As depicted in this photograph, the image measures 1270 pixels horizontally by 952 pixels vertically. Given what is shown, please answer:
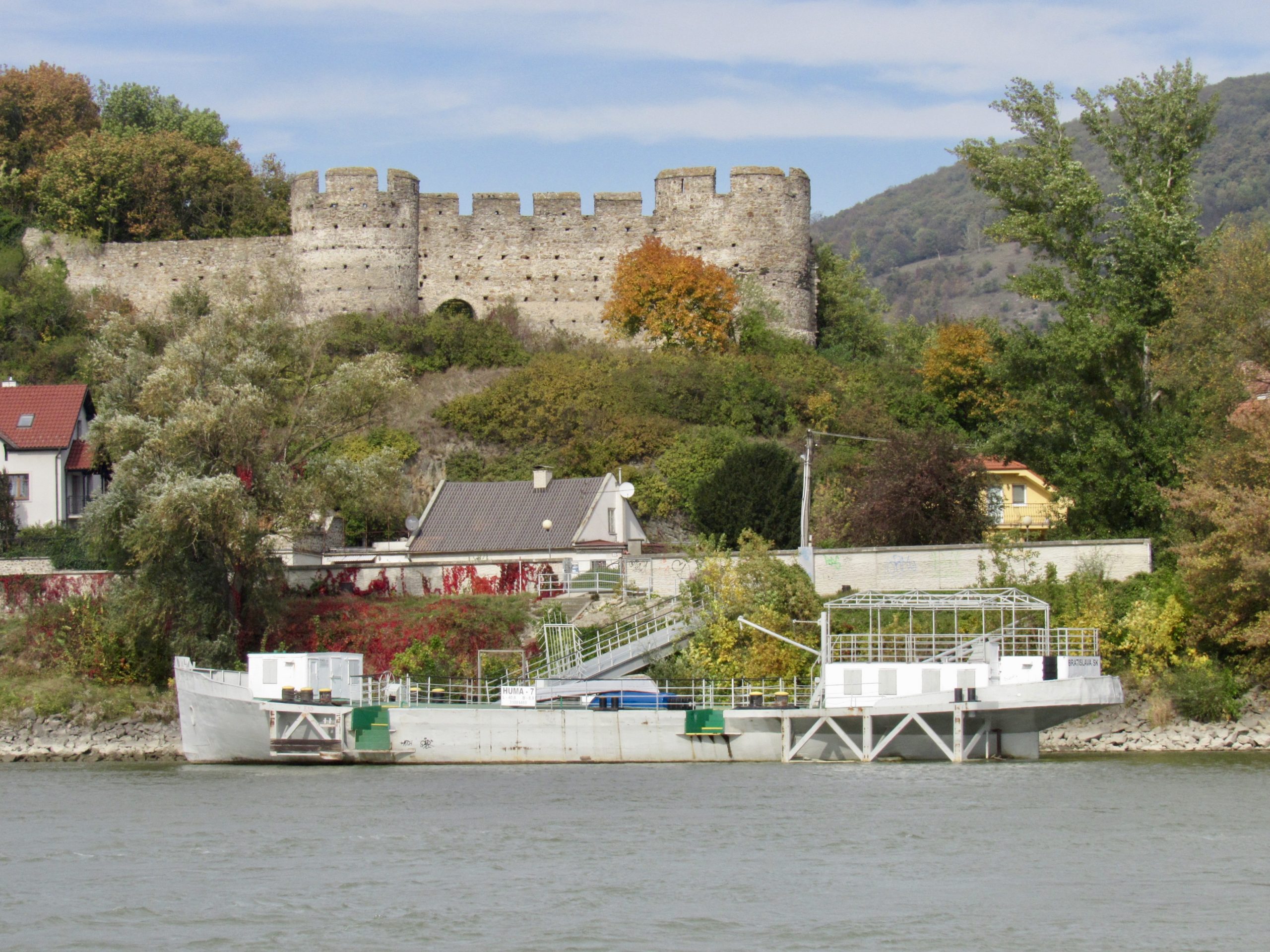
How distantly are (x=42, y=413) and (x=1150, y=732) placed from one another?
30.2 meters

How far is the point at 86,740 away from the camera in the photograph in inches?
1417

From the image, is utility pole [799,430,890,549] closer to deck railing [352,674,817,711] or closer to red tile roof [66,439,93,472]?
deck railing [352,674,817,711]

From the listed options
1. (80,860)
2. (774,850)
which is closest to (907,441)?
(774,850)

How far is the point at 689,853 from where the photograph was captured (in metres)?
22.6

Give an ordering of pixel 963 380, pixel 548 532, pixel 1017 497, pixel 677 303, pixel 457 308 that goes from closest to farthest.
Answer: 1. pixel 548 532
2. pixel 1017 497
3. pixel 963 380
4. pixel 677 303
5. pixel 457 308

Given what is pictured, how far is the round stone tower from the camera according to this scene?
2360 inches

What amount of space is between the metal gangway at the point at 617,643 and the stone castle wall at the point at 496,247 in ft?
78.0

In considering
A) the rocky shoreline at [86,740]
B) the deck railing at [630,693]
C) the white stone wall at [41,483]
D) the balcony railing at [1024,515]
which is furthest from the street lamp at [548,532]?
the white stone wall at [41,483]

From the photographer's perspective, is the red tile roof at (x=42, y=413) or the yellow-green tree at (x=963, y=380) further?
the yellow-green tree at (x=963, y=380)

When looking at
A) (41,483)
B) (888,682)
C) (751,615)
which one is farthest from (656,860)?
(41,483)

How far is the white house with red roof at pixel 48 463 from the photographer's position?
47.0 m

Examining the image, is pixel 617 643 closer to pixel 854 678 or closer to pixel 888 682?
pixel 854 678

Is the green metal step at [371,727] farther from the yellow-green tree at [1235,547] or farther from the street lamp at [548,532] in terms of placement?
the yellow-green tree at [1235,547]

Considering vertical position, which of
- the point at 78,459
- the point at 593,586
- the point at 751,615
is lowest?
the point at 751,615
